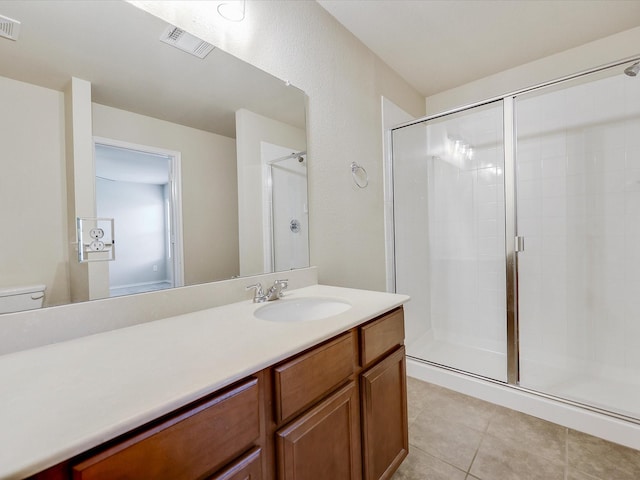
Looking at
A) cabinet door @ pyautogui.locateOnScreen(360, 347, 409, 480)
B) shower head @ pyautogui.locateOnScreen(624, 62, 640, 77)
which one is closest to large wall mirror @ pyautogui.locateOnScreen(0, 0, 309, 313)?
cabinet door @ pyautogui.locateOnScreen(360, 347, 409, 480)

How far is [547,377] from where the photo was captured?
2.12 m

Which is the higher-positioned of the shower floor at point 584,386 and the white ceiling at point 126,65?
the white ceiling at point 126,65

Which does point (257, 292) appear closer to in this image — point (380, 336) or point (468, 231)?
point (380, 336)

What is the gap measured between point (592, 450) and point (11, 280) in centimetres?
247

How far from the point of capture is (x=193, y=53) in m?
1.20

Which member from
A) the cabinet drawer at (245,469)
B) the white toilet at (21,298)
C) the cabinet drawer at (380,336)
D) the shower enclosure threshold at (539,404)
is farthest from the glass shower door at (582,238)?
the white toilet at (21,298)

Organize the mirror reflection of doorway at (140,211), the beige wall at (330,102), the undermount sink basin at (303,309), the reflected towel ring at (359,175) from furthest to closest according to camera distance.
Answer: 1. the reflected towel ring at (359,175)
2. the beige wall at (330,102)
3. the undermount sink basin at (303,309)
4. the mirror reflection of doorway at (140,211)

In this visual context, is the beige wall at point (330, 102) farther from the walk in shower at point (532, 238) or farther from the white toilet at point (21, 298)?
the white toilet at point (21, 298)

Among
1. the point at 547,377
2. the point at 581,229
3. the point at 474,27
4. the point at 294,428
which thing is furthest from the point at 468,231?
the point at 294,428

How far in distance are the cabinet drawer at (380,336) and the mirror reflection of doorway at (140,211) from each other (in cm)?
74

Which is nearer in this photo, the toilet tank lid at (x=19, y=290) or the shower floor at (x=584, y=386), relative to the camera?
the toilet tank lid at (x=19, y=290)

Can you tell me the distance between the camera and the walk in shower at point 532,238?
79.3 inches

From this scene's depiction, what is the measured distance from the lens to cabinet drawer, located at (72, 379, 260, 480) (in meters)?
0.47

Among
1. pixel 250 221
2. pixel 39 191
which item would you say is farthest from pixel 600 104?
pixel 39 191
